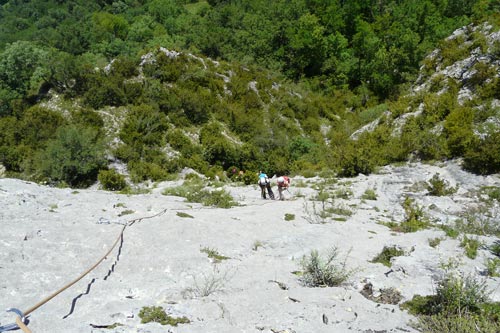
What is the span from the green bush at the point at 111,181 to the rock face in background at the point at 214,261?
236 inches

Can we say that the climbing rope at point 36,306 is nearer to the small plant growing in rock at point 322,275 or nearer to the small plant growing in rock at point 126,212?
the small plant growing in rock at point 126,212

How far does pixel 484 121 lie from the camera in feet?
55.2

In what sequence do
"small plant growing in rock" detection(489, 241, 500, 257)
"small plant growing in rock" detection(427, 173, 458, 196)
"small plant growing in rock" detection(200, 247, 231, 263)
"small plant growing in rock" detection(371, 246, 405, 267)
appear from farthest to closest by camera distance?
"small plant growing in rock" detection(427, 173, 458, 196) → "small plant growing in rock" detection(489, 241, 500, 257) → "small plant growing in rock" detection(371, 246, 405, 267) → "small plant growing in rock" detection(200, 247, 231, 263)

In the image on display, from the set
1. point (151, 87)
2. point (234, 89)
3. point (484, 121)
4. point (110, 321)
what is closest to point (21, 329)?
point (110, 321)

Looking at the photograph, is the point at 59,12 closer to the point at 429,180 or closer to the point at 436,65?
the point at 436,65

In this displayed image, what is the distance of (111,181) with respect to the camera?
1789cm

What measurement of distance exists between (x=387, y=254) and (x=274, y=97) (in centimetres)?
2422

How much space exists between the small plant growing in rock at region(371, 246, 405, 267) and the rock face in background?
144 mm

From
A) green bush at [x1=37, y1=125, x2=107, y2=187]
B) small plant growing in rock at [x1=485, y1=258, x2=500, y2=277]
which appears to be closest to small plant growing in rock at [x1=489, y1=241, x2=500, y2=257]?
small plant growing in rock at [x1=485, y1=258, x2=500, y2=277]

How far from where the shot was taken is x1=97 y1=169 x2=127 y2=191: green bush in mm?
17859

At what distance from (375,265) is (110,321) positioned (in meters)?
Answer: 4.89

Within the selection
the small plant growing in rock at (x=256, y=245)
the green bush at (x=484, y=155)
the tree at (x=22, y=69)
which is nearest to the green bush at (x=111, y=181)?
the tree at (x=22, y=69)

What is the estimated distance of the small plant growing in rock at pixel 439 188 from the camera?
13430 mm

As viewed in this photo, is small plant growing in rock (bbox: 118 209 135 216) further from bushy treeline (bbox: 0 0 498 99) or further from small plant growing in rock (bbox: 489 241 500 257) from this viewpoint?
bushy treeline (bbox: 0 0 498 99)
